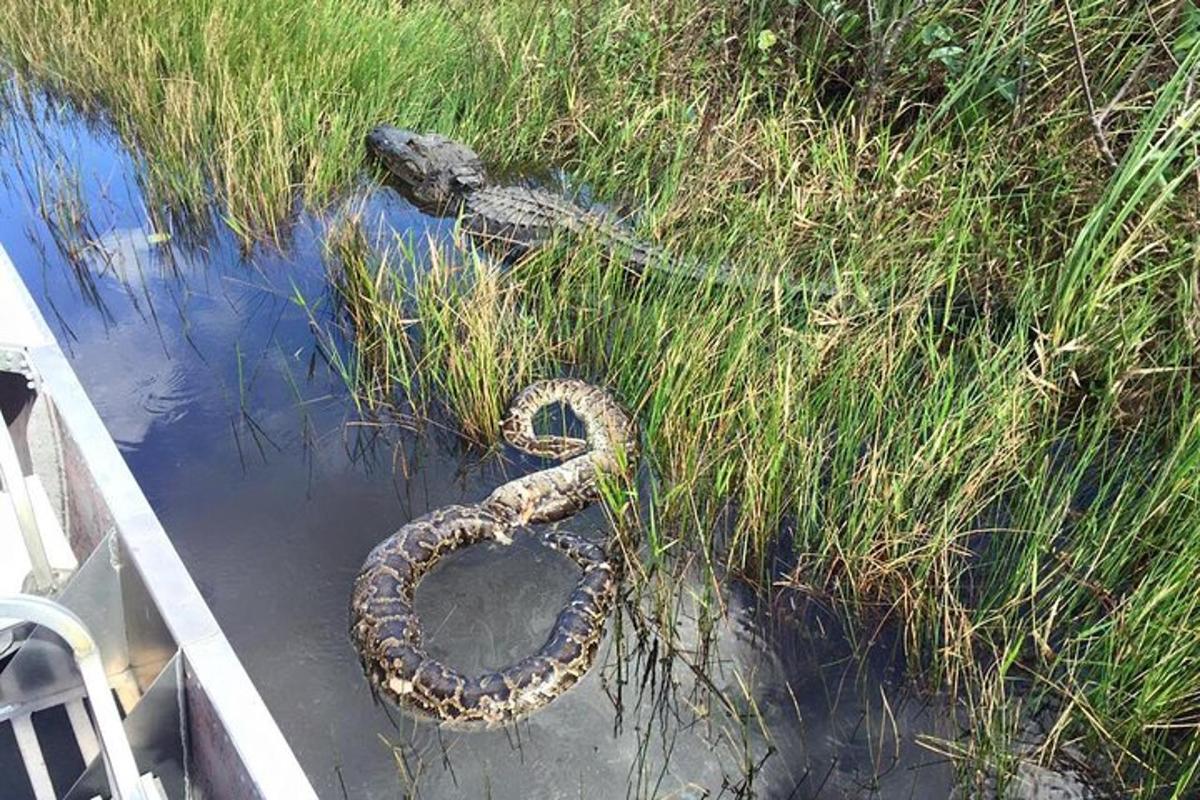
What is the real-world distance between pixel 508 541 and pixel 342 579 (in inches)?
26.2

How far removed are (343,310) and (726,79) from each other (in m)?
2.79

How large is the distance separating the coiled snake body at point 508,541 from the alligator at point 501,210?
78cm

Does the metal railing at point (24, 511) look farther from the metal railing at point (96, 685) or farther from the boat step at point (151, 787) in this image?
the boat step at point (151, 787)

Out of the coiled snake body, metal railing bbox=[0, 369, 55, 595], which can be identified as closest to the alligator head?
the coiled snake body

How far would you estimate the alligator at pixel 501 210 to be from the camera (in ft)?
15.0

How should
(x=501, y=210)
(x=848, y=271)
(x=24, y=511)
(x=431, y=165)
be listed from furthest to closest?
1. (x=431, y=165)
2. (x=501, y=210)
3. (x=848, y=271)
4. (x=24, y=511)

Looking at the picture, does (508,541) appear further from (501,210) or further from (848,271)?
(501,210)

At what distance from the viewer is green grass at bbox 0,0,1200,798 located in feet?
10.5

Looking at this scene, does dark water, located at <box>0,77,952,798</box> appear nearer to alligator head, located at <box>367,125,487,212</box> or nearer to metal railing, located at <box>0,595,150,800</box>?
alligator head, located at <box>367,125,487,212</box>

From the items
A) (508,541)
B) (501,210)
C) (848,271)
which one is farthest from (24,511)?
(501,210)

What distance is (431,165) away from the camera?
6.07 m

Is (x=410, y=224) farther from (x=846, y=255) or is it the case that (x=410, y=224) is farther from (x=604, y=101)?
(x=846, y=255)

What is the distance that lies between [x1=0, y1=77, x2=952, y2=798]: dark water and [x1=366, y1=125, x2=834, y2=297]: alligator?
99 centimetres

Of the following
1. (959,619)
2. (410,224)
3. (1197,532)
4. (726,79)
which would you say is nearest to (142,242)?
(410,224)
